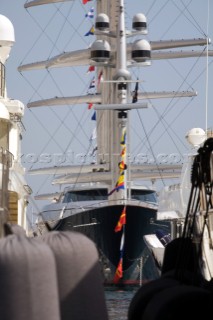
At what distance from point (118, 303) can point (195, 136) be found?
20.5 feet

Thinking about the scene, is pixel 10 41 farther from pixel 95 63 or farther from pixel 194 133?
pixel 194 133

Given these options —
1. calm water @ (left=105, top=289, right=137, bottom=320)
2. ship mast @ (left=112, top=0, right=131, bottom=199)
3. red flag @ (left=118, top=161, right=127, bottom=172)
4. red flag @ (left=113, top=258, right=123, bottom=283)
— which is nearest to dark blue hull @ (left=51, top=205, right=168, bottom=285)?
red flag @ (left=113, top=258, right=123, bottom=283)

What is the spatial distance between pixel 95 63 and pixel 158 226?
277 inches

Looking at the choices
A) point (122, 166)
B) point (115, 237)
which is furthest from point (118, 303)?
point (115, 237)

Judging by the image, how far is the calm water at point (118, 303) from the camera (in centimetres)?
3146

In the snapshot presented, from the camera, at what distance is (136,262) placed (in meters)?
47.8

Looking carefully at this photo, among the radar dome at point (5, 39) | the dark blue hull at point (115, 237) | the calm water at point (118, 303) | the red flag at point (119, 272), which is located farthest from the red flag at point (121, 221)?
the radar dome at point (5, 39)

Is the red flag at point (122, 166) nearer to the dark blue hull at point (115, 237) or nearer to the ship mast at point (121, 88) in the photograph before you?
the ship mast at point (121, 88)

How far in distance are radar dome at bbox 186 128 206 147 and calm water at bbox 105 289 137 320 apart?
562cm

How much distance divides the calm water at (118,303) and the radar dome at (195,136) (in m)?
5.62

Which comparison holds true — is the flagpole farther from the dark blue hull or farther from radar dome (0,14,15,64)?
radar dome (0,14,15,64)

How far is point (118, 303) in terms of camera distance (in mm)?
37750

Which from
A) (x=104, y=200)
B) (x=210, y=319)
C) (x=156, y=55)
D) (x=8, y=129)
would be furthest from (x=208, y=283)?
(x=156, y=55)

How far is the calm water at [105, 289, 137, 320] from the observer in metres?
31.5
